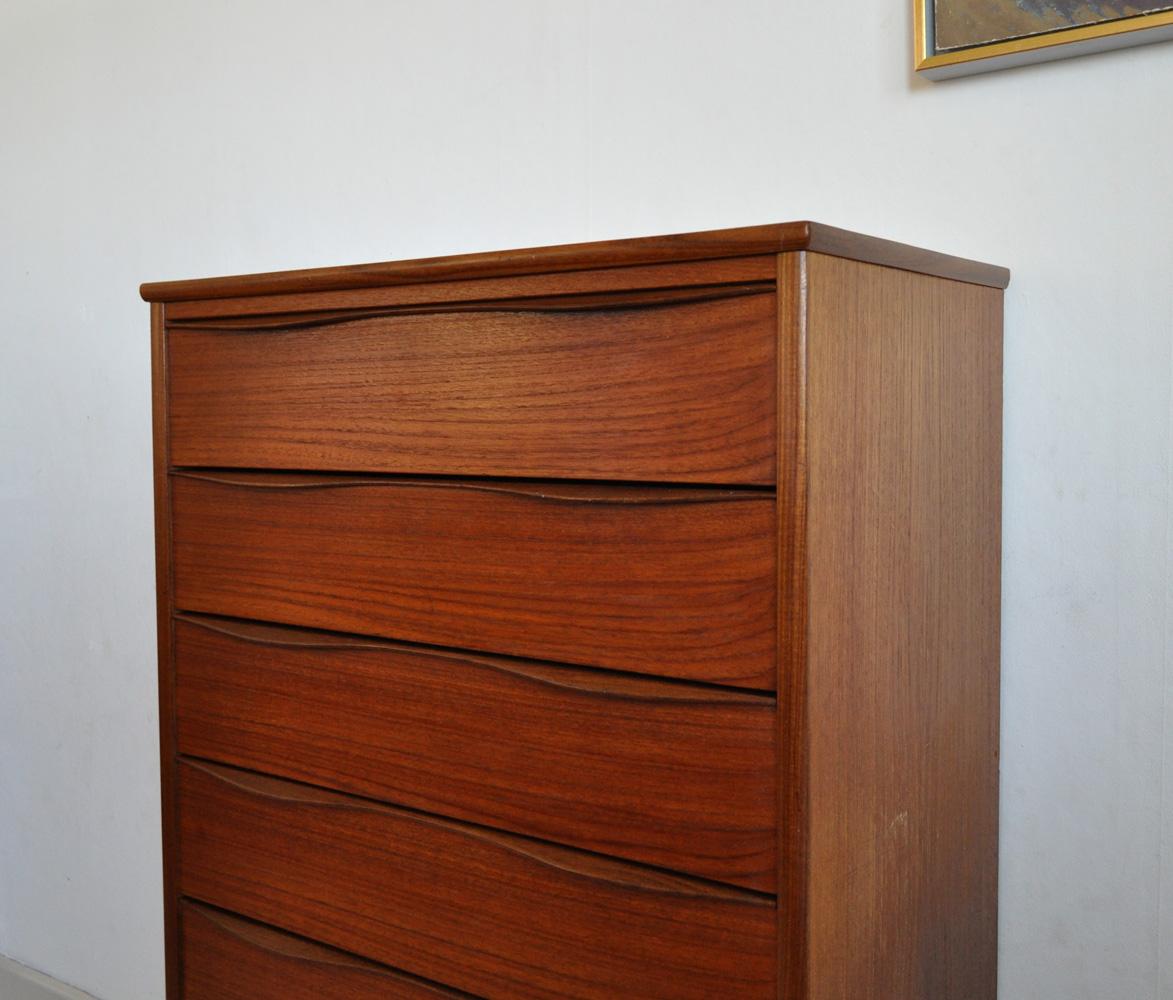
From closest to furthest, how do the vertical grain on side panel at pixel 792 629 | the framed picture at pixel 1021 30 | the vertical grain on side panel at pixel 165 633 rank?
1. the vertical grain on side panel at pixel 792 629
2. the framed picture at pixel 1021 30
3. the vertical grain on side panel at pixel 165 633

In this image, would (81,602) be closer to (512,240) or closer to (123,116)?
(123,116)

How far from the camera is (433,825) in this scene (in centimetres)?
120

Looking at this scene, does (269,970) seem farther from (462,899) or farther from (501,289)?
(501,289)

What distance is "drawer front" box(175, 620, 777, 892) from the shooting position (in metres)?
1.00

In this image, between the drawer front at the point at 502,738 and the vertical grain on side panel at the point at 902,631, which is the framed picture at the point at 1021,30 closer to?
the vertical grain on side panel at the point at 902,631

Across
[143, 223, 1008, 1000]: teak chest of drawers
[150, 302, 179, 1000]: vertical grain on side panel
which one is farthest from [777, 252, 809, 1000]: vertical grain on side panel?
[150, 302, 179, 1000]: vertical grain on side panel

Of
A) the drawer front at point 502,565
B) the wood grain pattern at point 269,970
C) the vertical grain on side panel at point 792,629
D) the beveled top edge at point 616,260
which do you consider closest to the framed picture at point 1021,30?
the beveled top edge at point 616,260

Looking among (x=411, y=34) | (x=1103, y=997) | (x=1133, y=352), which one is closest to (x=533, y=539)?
(x=1133, y=352)

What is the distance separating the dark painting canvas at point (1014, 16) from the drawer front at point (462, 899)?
0.96m

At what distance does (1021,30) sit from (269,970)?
134 cm

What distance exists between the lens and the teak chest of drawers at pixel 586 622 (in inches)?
38.6

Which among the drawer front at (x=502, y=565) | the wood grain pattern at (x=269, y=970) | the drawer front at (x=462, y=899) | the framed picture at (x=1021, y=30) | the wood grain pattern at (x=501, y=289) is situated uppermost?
the framed picture at (x=1021, y=30)

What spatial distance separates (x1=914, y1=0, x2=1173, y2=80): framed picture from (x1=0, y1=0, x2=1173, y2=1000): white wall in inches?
1.2

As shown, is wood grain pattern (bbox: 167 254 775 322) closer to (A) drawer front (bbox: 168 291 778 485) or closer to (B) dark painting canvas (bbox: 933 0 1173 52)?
(A) drawer front (bbox: 168 291 778 485)
